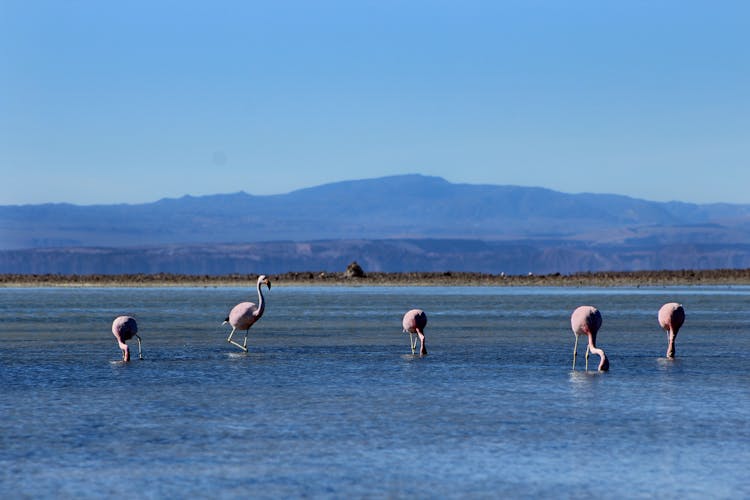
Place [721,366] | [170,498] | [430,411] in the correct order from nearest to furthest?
[170,498] → [430,411] → [721,366]

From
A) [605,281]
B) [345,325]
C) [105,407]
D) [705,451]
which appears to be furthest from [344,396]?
[605,281]

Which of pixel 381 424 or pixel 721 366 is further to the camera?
pixel 721 366

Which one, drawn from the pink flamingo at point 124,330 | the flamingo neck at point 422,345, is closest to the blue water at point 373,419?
the flamingo neck at point 422,345

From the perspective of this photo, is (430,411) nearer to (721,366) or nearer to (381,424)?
(381,424)

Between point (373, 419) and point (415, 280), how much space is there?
82673 millimetres

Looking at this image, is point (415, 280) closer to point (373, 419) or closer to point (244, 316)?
point (244, 316)

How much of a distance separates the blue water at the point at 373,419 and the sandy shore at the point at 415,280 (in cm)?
6483

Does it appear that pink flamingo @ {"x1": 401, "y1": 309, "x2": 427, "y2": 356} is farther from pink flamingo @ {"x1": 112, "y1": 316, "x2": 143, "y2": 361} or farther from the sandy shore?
the sandy shore

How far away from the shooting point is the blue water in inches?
437

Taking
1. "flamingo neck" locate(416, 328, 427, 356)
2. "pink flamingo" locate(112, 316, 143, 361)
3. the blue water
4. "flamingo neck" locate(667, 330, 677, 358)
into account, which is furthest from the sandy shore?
"pink flamingo" locate(112, 316, 143, 361)

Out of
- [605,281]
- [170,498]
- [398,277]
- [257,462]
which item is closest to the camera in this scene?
[170,498]

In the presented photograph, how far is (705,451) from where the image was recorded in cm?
1252

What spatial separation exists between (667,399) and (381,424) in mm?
4356

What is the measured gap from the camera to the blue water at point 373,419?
1110 cm
